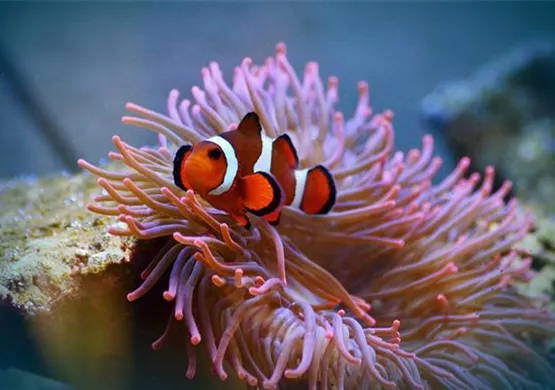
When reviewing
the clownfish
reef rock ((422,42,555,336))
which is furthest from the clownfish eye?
reef rock ((422,42,555,336))

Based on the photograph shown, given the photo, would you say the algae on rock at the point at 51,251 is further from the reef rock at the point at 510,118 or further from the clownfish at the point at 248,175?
the reef rock at the point at 510,118

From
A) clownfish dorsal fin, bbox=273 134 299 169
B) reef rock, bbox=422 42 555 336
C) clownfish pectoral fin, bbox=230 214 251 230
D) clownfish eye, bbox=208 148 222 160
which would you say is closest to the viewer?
clownfish eye, bbox=208 148 222 160

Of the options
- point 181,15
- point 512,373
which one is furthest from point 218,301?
point 181,15

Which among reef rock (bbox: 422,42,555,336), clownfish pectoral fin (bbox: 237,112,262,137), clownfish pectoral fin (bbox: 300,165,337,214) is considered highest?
reef rock (bbox: 422,42,555,336)

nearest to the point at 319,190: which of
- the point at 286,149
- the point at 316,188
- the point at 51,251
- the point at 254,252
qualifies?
the point at 316,188

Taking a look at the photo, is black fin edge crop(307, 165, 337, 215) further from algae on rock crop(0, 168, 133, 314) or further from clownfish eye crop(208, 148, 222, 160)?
algae on rock crop(0, 168, 133, 314)
